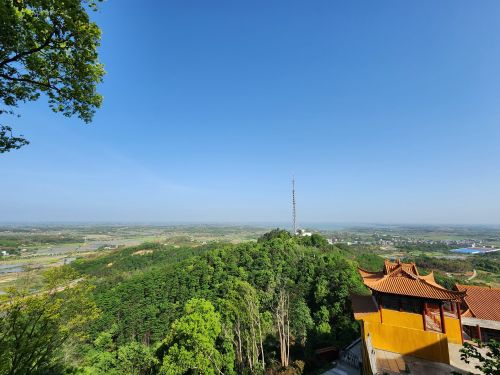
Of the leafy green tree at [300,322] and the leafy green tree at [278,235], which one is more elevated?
the leafy green tree at [278,235]

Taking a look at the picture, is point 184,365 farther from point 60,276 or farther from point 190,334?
point 60,276

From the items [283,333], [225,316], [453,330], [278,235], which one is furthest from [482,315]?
[278,235]

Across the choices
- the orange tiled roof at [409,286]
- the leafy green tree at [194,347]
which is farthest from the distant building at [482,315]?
the leafy green tree at [194,347]

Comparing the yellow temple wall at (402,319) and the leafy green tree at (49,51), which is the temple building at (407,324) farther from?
the leafy green tree at (49,51)

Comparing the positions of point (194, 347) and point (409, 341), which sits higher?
point (409, 341)

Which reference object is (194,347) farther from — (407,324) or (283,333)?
(407,324)

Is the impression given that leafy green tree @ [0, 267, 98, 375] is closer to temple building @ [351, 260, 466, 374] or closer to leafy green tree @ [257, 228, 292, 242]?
temple building @ [351, 260, 466, 374]

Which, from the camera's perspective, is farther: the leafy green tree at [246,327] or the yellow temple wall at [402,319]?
the leafy green tree at [246,327]

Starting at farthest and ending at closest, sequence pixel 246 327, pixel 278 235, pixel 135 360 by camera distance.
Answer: pixel 278 235
pixel 246 327
pixel 135 360
